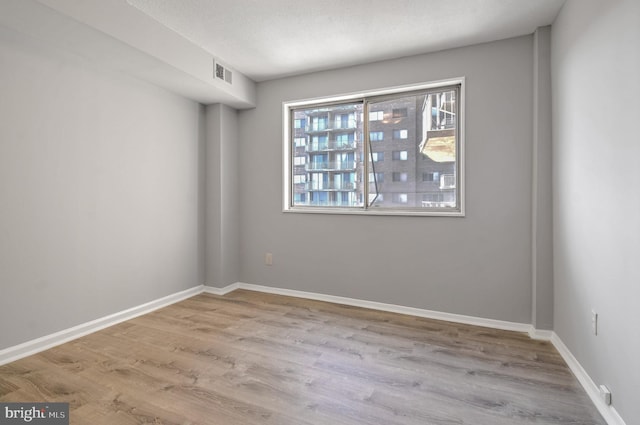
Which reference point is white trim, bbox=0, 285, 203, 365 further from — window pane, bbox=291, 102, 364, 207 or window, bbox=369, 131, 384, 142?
window, bbox=369, 131, 384, 142

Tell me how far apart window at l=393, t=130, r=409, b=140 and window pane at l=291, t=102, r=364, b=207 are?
1.19 feet

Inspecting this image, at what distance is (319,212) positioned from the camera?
349cm

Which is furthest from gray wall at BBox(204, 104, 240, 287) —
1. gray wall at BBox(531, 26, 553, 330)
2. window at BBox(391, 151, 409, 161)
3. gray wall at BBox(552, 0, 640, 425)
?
gray wall at BBox(552, 0, 640, 425)

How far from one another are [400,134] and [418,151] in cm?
26

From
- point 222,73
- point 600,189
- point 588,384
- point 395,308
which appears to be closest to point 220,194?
point 222,73

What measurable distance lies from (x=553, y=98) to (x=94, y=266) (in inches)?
155

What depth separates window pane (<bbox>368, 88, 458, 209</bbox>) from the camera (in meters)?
3.03

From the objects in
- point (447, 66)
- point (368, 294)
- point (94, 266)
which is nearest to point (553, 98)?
point (447, 66)

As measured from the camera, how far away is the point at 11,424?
1.52m

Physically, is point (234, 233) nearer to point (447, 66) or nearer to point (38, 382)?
point (38, 382)

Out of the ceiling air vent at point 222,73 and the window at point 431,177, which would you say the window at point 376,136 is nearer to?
the window at point 431,177

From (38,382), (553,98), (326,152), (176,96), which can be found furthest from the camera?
(326,152)

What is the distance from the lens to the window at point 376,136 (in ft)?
10.9

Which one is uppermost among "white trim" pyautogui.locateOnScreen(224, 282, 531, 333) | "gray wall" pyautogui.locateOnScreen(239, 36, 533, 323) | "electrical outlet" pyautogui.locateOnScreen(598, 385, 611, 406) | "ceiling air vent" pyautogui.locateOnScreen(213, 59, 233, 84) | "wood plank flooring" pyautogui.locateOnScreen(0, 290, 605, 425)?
"ceiling air vent" pyautogui.locateOnScreen(213, 59, 233, 84)
